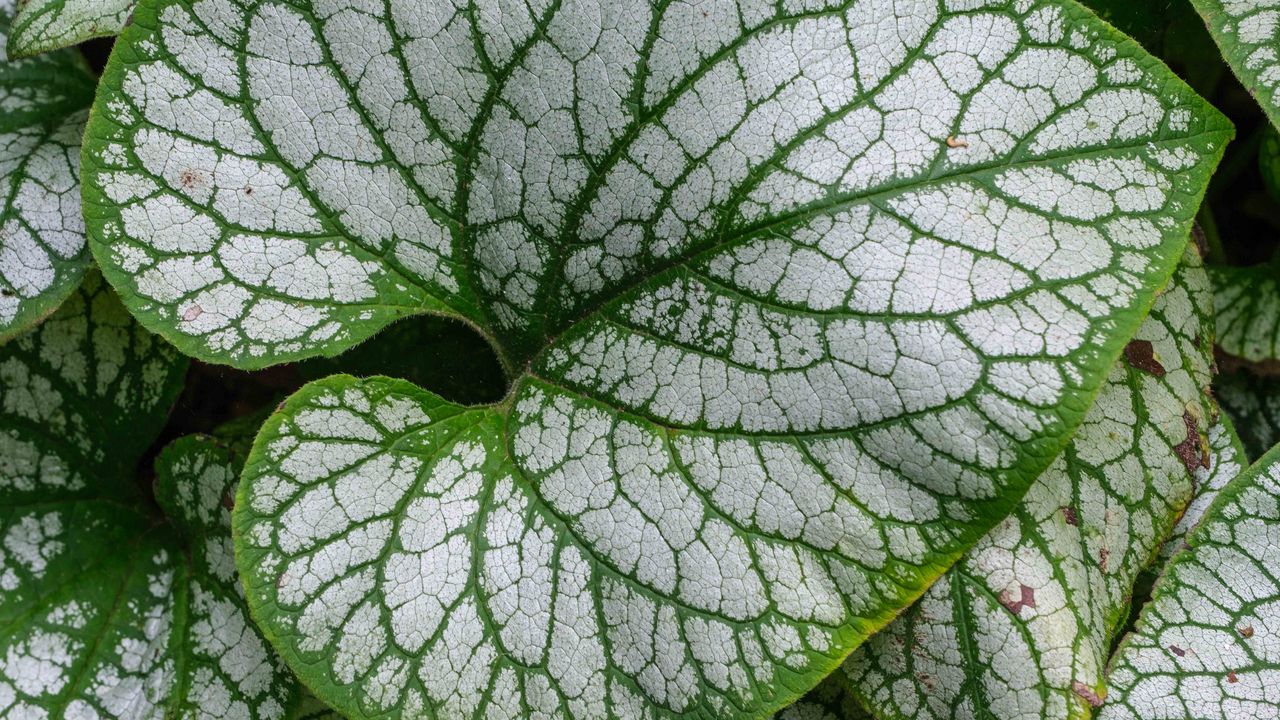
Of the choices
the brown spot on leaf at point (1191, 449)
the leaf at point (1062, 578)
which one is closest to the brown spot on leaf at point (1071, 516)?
the leaf at point (1062, 578)

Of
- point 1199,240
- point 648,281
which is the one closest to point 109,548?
point 648,281

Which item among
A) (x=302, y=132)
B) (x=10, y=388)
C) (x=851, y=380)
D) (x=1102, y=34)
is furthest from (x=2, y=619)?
(x=1102, y=34)

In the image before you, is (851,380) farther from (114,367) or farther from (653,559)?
(114,367)

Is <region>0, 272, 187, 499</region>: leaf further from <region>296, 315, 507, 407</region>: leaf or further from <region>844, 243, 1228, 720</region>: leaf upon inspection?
<region>844, 243, 1228, 720</region>: leaf

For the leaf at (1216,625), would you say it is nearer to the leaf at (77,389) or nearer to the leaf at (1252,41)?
the leaf at (1252,41)

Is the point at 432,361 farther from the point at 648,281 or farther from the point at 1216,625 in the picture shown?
the point at 1216,625
